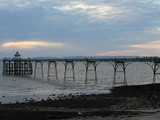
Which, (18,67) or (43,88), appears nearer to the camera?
(43,88)

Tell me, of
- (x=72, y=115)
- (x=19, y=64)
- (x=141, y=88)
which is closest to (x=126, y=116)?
(x=72, y=115)

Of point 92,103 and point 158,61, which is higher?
point 158,61

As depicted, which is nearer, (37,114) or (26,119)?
(26,119)

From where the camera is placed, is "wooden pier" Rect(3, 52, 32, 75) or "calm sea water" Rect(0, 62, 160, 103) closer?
"calm sea water" Rect(0, 62, 160, 103)

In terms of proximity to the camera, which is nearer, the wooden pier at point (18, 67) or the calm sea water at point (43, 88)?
the calm sea water at point (43, 88)

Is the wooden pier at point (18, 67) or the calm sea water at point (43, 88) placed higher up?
the wooden pier at point (18, 67)

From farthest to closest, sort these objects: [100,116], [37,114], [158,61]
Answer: [158,61] < [37,114] < [100,116]

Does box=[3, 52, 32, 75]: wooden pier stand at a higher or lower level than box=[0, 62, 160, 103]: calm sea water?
higher

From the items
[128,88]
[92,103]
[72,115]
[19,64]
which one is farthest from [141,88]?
[19,64]

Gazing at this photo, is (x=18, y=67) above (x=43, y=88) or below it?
above

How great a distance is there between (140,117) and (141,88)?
74.2 feet

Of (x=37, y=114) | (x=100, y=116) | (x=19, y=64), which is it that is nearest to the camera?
(x=100, y=116)

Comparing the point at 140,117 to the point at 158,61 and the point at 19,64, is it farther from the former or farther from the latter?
the point at 19,64

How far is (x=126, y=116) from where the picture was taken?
21953 mm
